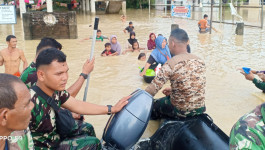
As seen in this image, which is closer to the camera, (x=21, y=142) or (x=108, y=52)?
(x=21, y=142)

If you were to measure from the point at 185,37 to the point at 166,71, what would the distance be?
558 mm

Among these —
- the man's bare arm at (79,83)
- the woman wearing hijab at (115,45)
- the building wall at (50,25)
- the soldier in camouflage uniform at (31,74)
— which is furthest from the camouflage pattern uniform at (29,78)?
the building wall at (50,25)

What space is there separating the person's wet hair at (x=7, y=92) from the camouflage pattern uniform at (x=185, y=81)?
2.18 metres

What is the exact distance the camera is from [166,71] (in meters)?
3.65

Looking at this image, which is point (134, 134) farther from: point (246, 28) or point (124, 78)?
point (246, 28)

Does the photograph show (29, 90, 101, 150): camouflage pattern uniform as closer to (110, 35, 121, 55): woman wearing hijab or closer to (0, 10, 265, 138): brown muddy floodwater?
(0, 10, 265, 138): brown muddy floodwater

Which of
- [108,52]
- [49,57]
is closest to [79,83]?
[49,57]

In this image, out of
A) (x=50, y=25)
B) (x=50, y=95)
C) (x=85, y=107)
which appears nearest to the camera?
(x=50, y=95)

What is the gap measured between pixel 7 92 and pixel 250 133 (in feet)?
4.61

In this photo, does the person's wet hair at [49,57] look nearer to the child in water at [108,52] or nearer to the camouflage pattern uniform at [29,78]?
the camouflage pattern uniform at [29,78]

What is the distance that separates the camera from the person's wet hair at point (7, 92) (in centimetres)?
166

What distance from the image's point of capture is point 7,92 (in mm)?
1683

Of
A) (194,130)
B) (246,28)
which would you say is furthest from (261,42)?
(194,130)

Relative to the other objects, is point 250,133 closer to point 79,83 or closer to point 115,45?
point 79,83
